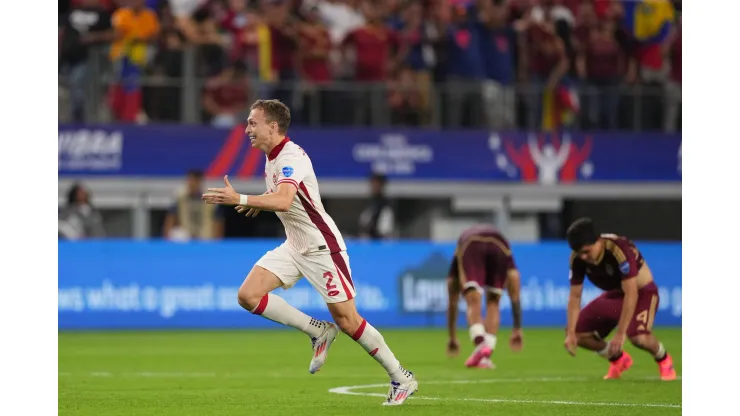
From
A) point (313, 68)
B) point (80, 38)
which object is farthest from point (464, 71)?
point (80, 38)

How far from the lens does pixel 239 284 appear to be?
21.8m

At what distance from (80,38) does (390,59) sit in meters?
5.44

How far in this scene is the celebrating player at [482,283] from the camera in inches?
588

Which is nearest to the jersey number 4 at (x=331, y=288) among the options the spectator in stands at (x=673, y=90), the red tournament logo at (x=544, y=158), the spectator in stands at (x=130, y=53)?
the spectator in stands at (x=130, y=53)

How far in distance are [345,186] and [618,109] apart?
5.31 metres

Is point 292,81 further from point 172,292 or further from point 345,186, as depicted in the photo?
point 172,292

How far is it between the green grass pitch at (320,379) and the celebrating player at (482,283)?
0.30 m

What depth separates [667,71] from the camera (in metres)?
26.5

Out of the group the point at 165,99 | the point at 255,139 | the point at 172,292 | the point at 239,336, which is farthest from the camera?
the point at 165,99

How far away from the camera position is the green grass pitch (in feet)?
35.1

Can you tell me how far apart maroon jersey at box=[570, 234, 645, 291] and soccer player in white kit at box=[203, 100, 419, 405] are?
2.96 m

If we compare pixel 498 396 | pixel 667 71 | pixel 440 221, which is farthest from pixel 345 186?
pixel 498 396

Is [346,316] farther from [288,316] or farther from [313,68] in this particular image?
[313,68]

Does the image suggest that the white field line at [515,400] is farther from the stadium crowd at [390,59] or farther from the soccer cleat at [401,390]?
the stadium crowd at [390,59]
